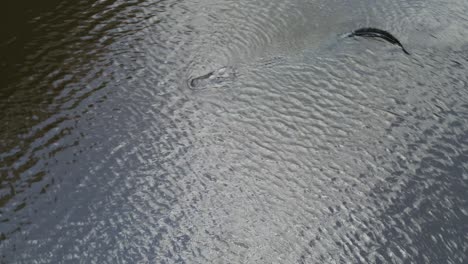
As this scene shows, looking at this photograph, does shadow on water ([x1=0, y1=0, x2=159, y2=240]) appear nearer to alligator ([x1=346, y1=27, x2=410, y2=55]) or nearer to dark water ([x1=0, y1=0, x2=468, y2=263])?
dark water ([x1=0, y1=0, x2=468, y2=263])

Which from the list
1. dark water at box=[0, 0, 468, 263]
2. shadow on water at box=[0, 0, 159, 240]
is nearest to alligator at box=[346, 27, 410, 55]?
dark water at box=[0, 0, 468, 263]

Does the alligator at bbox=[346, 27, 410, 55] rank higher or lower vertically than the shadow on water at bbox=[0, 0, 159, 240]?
higher

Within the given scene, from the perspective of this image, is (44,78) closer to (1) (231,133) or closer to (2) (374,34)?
(1) (231,133)

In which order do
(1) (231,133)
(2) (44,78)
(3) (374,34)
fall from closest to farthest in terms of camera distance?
(1) (231,133) < (2) (44,78) < (3) (374,34)

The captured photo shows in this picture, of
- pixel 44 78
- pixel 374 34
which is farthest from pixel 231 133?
pixel 374 34

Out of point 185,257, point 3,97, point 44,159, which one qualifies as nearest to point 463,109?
point 185,257

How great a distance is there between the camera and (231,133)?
182 inches

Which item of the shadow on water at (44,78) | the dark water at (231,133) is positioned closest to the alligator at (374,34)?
the dark water at (231,133)

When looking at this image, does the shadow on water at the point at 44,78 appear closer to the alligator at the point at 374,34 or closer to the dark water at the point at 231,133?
the dark water at the point at 231,133

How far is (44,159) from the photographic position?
13.9 feet

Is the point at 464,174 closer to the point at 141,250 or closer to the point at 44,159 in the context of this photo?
the point at 141,250

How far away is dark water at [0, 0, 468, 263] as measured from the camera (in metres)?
3.82

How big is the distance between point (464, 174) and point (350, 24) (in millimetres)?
2240

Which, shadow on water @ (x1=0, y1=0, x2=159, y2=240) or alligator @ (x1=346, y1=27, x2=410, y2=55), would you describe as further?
alligator @ (x1=346, y1=27, x2=410, y2=55)
